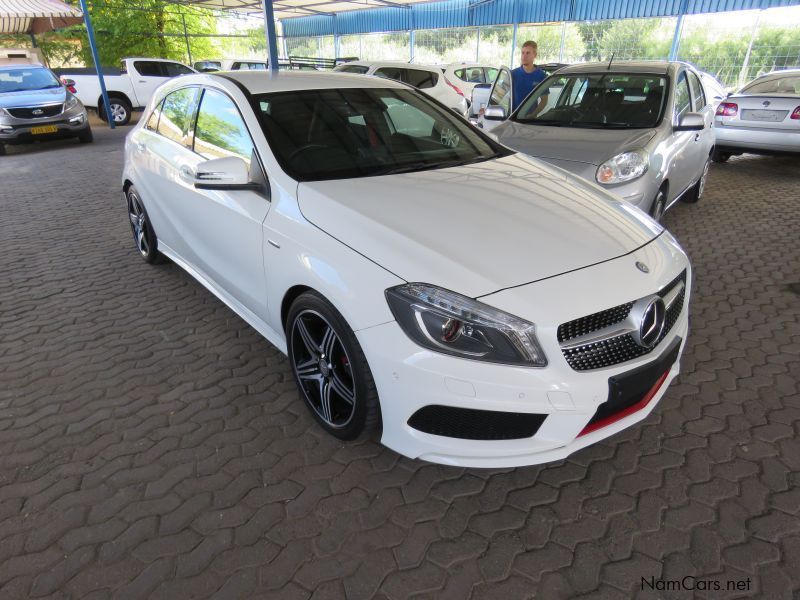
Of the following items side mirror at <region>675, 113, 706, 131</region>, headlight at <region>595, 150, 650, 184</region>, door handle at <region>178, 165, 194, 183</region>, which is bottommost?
headlight at <region>595, 150, 650, 184</region>

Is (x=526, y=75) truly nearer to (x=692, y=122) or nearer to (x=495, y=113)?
(x=495, y=113)

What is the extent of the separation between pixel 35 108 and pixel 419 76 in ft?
25.8

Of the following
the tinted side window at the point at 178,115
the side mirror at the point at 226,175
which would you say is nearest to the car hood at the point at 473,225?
the side mirror at the point at 226,175

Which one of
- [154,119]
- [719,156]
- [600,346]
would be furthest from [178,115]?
[719,156]

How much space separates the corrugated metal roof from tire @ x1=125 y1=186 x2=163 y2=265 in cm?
1756

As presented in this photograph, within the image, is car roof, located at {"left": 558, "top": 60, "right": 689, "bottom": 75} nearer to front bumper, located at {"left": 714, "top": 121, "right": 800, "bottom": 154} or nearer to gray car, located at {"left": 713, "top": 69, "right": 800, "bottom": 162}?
front bumper, located at {"left": 714, "top": 121, "right": 800, "bottom": 154}

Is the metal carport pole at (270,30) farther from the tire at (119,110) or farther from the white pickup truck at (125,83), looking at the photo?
the tire at (119,110)

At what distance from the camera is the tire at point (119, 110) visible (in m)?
14.2

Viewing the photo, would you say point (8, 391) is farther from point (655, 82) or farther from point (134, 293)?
point (655, 82)

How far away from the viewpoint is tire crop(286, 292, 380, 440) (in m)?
2.13

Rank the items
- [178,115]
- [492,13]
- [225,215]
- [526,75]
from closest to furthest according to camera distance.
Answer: [225,215], [178,115], [526,75], [492,13]

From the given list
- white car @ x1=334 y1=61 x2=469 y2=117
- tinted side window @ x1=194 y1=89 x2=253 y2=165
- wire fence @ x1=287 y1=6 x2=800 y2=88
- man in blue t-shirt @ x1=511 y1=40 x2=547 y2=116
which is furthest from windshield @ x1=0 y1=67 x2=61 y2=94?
wire fence @ x1=287 y1=6 x2=800 y2=88

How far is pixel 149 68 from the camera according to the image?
46.8 feet

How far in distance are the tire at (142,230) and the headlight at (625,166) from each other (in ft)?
12.4
